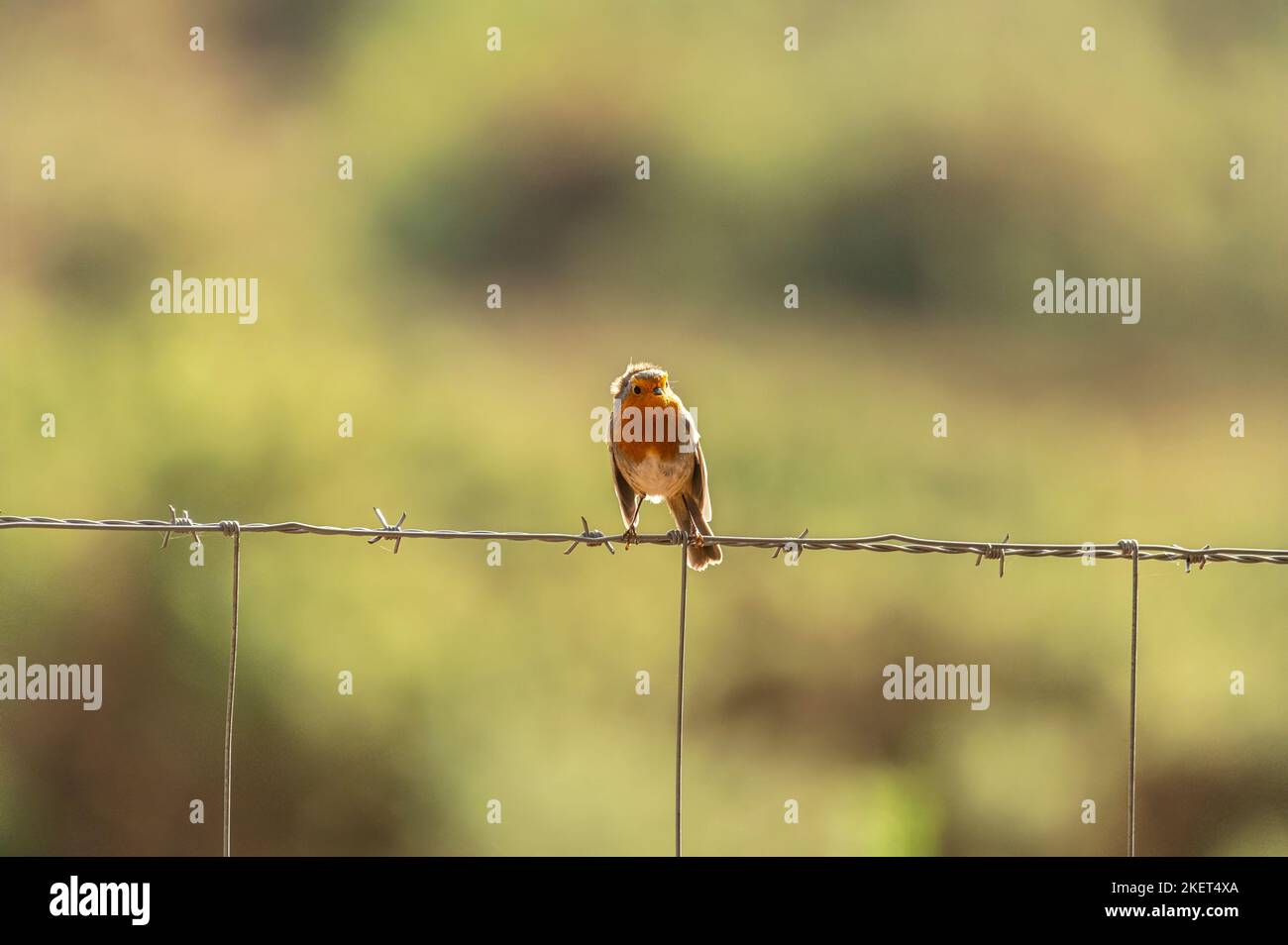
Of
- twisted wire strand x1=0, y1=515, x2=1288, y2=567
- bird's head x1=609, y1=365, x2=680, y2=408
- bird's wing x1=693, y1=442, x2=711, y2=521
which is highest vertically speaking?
bird's head x1=609, y1=365, x2=680, y2=408

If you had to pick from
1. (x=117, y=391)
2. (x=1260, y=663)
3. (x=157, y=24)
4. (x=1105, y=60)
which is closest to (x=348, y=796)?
(x=117, y=391)

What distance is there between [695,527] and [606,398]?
9.50m

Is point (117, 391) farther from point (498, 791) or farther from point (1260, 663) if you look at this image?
point (1260, 663)

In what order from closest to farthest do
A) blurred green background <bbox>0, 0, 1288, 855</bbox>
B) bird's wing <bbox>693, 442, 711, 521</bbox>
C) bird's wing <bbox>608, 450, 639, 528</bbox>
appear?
bird's wing <bbox>693, 442, 711, 521</bbox>
bird's wing <bbox>608, 450, 639, 528</bbox>
blurred green background <bbox>0, 0, 1288, 855</bbox>

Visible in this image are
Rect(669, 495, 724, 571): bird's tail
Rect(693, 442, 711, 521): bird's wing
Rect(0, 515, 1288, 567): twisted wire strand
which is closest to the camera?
Rect(0, 515, 1288, 567): twisted wire strand

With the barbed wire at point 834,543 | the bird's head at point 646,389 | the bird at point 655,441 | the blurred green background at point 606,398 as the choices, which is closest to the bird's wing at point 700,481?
the bird at point 655,441

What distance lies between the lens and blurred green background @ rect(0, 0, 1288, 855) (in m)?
10.3

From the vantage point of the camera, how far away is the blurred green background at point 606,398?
10281 millimetres

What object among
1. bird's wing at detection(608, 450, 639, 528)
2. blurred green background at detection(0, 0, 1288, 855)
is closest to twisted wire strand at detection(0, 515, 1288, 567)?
bird's wing at detection(608, 450, 639, 528)

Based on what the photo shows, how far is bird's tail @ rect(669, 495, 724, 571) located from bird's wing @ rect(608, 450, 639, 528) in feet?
0.72

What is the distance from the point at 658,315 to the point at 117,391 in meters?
8.10

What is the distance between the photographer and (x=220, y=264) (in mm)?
16281

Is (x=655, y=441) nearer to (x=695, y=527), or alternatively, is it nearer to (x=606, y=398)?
(x=695, y=527)

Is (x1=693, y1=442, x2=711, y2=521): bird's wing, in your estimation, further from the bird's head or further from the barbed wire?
the barbed wire
